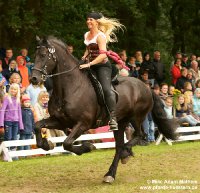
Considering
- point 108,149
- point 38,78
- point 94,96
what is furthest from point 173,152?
point 38,78

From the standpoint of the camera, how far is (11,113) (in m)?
15.9

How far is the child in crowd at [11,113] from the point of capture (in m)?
15.9

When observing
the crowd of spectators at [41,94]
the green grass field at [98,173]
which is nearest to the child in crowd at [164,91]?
the crowd of spectators at [41,94]

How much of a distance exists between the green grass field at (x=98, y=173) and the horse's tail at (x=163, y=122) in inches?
27.4

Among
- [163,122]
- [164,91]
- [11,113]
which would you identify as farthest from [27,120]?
[164,91]

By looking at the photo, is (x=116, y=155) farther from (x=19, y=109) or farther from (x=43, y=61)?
(x=19, y=109)

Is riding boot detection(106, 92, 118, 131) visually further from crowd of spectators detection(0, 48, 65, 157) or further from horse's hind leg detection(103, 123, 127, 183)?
crowd of spectators detection(0, 48, 65, 157)

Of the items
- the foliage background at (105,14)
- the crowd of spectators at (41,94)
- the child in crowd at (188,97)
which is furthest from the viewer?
the foliage background at (105,14)

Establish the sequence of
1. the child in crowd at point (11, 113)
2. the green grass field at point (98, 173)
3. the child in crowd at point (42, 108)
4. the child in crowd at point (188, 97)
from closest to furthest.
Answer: the green grass field at point (98, 173)
the child in crowd at point (11, 113)
the child in crowd at point (42, 108)
the child in crowd at point (188, 97)

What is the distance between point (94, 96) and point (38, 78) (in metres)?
1.39

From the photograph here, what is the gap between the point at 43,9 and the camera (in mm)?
24844

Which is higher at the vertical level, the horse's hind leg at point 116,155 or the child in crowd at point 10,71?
the child in crowd at point 10,71

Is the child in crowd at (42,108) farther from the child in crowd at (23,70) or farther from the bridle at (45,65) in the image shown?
the bridle at (45,65)

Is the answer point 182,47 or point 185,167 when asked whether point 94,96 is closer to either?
point 185,167
